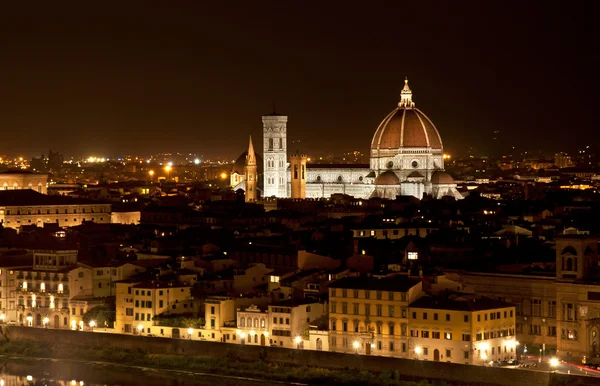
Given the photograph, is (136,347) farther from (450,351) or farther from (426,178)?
(426,178)

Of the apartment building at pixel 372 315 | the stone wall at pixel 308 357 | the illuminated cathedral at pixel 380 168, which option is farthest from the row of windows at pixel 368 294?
the illuminated cathedral at pixel 380 168

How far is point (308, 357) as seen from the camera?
3259 centimetres

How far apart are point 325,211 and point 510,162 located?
354ft

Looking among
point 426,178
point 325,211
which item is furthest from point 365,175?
point 325,211

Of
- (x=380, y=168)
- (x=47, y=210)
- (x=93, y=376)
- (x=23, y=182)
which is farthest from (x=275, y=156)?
(x=93, y=376)

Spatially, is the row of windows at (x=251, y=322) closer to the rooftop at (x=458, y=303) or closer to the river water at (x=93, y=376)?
the river water at (x=93, y=376)

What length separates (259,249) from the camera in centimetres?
4547

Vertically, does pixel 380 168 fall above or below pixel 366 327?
above

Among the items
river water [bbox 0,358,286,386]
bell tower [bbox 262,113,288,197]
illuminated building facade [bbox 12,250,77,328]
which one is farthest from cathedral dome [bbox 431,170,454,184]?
river water [bbox 0,358,286,386]

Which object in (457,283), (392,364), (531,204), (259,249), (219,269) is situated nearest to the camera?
(392,364)

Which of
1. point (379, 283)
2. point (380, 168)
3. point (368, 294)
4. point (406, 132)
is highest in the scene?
point (406, 132)

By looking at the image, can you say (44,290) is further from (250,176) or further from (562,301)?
(250,176)

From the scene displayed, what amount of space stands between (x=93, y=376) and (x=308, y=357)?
5479 millimetres

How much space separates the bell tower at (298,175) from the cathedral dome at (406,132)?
175 inches
